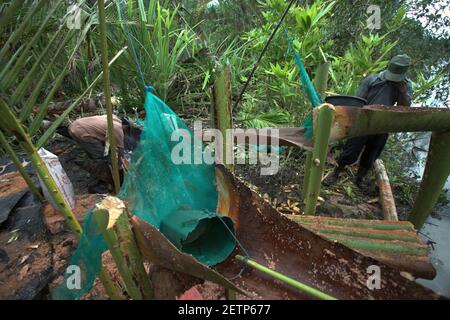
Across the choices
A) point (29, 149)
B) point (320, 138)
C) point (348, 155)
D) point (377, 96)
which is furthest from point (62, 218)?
point (377, 96)

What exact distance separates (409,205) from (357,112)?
2.51 m

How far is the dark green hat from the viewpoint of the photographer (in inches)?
113

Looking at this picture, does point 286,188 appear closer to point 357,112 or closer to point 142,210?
point 357,112

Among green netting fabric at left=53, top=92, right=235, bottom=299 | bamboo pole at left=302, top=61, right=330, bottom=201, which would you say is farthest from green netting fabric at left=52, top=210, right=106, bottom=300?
bamboo pole at left=302, top=61, right=330, bottom=201

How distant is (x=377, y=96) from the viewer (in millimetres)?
3100

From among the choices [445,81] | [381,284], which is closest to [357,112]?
[381,284]

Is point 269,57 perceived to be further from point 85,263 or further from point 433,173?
point 85,263

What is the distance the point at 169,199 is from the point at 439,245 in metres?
2.71

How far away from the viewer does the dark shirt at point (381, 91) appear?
304 cm

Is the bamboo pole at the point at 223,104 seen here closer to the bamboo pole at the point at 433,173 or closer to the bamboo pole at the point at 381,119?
the bamboo pole at the point at 381,119

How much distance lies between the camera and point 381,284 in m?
1.05

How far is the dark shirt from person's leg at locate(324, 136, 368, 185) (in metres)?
0.39

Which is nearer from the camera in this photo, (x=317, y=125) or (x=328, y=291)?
(x=328, y=291)

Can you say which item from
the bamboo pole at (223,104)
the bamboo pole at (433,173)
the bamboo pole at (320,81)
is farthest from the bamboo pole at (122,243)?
the bamboo pole at (433,173)
